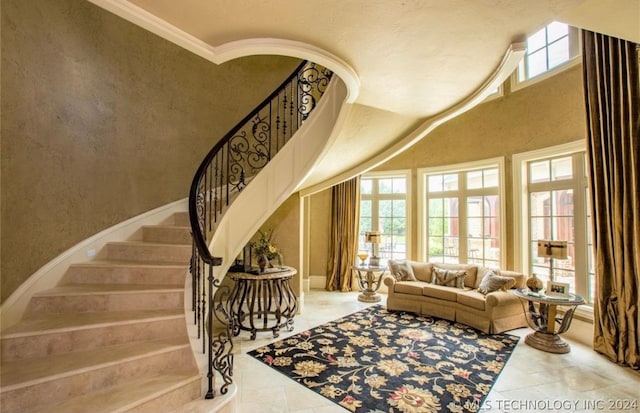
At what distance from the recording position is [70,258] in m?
2.86

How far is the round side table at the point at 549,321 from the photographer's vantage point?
3.44 metres

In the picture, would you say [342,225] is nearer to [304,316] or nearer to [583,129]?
[304,316]

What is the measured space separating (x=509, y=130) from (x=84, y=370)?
19.5 feet

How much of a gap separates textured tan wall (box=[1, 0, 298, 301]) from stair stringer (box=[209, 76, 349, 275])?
47.7 inches

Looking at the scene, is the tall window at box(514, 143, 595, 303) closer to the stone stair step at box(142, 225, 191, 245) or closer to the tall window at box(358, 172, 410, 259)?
the tall window at box(358, 172, 410, 259)

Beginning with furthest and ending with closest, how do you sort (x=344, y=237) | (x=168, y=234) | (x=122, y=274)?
(x=344, y=237)
(x=168, y=234)
(x=122, y=274)

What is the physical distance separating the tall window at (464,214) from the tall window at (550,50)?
1508 millimetres

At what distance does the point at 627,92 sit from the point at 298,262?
467 centimetres

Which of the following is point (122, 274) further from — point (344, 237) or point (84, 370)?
point (344, 237)

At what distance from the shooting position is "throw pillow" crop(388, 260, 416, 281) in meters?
5.14

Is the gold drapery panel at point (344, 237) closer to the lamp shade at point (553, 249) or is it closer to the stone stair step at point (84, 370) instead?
the lamp shade at point (553, 249)

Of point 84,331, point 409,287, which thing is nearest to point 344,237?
point 409,287

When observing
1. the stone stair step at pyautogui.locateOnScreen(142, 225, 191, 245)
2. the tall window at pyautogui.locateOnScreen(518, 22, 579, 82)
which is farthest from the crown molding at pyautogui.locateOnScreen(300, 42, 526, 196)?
the stone stair step at pyautogui.locateOnScreen(142, 225, 191, 245)

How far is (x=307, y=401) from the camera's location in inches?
96.7
